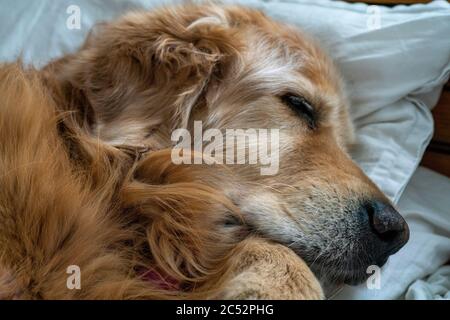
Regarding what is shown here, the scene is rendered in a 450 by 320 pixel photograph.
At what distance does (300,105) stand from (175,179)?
0.42 m

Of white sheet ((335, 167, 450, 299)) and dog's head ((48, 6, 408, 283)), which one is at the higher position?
dog's head ((48, 6, 408, 283))

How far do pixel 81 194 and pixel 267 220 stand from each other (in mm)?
422

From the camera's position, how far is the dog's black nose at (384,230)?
117 cm

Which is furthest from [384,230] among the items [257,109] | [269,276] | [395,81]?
[395,81]

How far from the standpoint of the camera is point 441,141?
179 cm

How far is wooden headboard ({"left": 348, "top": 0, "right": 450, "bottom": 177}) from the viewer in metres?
1.78

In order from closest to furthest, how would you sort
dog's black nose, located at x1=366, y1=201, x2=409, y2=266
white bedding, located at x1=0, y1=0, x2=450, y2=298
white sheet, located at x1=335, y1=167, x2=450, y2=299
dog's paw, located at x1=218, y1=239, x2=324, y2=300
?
1. dog's paw, located at x1=218, y1=239, x2=324, y2=300
2. dog's black nose, located at x1=366, y1=201, x2=409, y2=266
3. white sheet, located at x1=335, y1=167, x2=450, y2=299
4. white bedding, located at x1=0, y1=0, x2=450, y2=298

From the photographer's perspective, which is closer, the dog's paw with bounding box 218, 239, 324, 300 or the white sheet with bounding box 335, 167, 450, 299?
the dog's paw with bounding box 218, 239, 324, 300

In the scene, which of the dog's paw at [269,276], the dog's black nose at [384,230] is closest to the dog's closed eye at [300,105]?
the dog's black nose at [384,230]

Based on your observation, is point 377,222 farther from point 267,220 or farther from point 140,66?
point 140,66

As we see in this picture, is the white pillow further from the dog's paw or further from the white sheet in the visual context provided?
the dog's paw

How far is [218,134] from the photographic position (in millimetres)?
1274

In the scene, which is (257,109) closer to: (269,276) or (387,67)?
(269,276)

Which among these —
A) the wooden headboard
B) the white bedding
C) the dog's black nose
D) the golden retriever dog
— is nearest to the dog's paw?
the golden retriever dog
